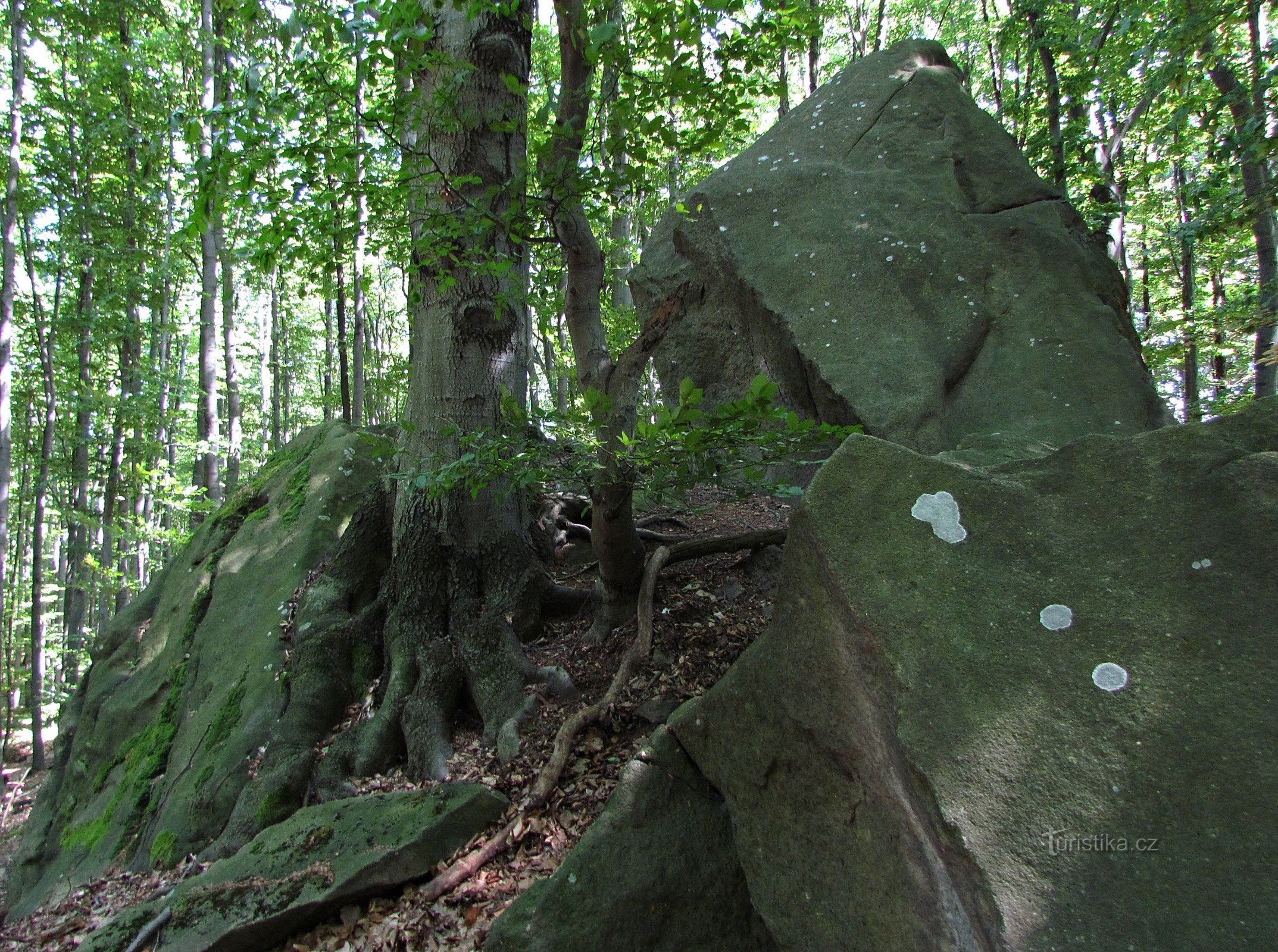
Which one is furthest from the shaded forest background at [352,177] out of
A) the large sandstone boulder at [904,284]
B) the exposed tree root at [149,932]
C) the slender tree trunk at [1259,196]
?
the exposed tree root at [149,932]

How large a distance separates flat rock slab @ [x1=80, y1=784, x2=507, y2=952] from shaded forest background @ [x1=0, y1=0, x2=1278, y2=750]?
1.95m

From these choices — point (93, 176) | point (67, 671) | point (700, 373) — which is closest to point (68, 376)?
point (93, 176)

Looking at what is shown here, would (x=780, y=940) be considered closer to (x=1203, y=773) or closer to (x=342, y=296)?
(x=1203, y=773)

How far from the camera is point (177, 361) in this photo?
21.9 m

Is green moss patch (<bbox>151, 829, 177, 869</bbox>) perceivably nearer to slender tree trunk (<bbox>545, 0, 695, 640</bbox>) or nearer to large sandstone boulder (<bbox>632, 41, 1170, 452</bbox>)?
slender tree trunk (<bbox>545, 0, 695, 640</bbox>)

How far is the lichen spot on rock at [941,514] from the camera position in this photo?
214cm

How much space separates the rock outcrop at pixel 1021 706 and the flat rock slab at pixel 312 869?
93 cm

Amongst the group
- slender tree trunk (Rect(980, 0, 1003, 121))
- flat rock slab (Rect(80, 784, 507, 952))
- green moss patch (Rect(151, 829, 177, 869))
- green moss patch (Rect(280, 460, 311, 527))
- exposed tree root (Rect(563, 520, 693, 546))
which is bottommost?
green moss patch (Rect(151, 829, 177, 869))

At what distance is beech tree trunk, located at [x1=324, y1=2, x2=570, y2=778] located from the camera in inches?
169

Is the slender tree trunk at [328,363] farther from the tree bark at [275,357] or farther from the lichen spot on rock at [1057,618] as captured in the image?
the lichen spot on rock at [1057,618]

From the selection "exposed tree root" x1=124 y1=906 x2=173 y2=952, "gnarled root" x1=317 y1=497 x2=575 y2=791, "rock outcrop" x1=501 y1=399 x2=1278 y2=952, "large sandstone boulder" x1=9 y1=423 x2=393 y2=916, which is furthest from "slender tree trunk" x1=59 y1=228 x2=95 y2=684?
"rock outcrop" x1=501 y1=399 x2=1278 y2=952

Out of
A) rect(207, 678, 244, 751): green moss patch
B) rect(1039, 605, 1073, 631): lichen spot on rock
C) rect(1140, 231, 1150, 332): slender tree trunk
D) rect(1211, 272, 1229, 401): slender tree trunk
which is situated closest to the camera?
rect(1039, 605, 1073, 631): lichen spot on rock

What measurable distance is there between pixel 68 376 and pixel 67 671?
6660 mm

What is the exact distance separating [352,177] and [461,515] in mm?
2231
